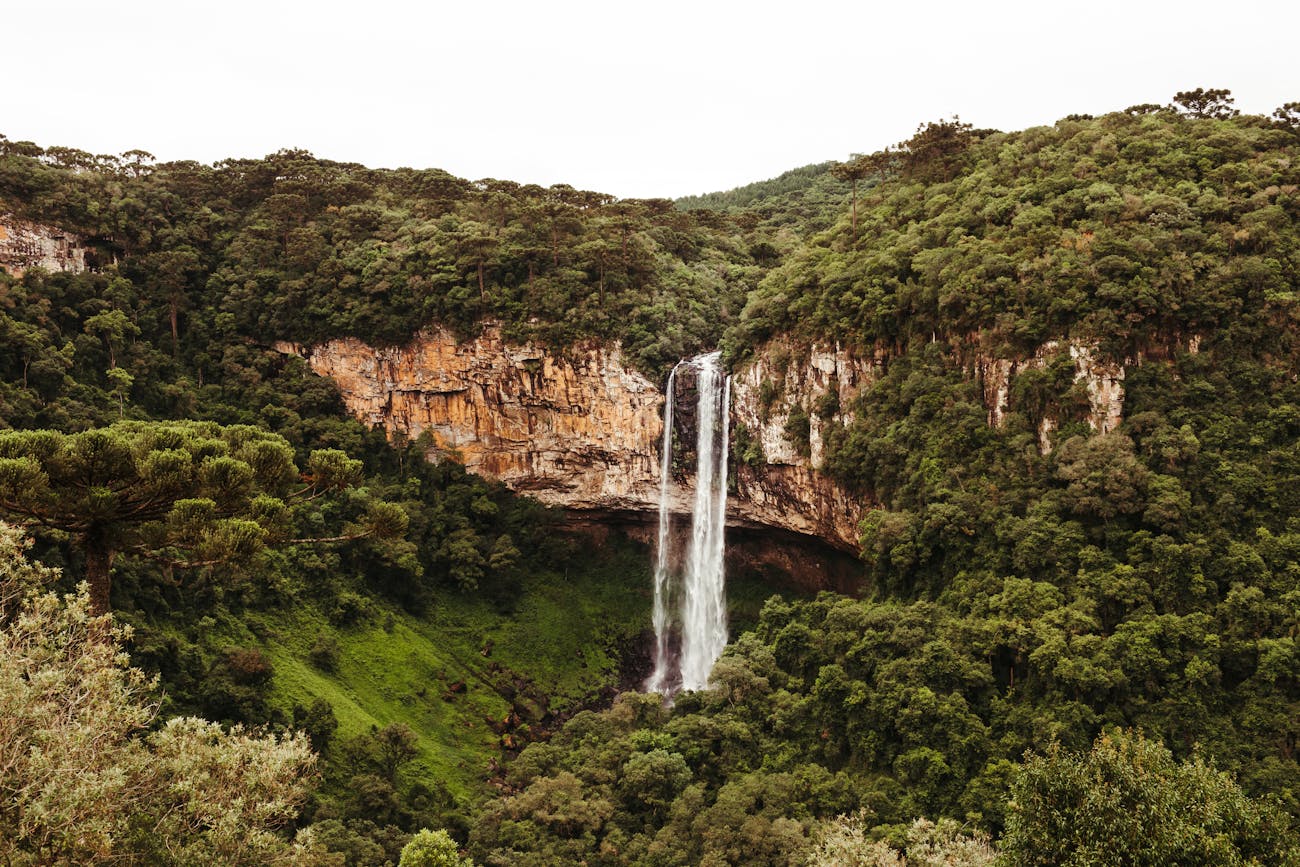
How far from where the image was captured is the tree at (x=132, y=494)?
1289 centimetres

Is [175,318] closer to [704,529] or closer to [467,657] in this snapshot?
[467,657]

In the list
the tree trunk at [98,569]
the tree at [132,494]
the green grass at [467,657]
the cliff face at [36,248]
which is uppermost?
the cliff face at [36,248]

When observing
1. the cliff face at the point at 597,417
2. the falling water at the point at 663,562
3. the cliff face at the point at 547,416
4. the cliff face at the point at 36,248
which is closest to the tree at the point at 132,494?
the cliff face at the point at 597,417

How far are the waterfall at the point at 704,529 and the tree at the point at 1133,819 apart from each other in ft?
70.9

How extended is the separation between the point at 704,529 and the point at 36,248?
2659 centimetres

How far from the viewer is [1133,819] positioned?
10633 millimetres

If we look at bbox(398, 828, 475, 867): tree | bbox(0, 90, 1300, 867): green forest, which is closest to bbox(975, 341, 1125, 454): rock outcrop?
bbox(0, 90, 1300, 867): green forest

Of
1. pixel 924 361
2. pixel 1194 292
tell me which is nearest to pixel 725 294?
pixel 924 361

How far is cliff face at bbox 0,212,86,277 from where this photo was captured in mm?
33250

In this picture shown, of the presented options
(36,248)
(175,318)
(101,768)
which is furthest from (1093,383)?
(36,248)

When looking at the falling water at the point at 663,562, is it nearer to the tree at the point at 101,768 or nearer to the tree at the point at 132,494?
the tree at the point at 132,494

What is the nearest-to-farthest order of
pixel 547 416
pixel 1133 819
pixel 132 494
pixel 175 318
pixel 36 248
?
pixel 1133 819 < pixel 132 494 < pixel 36 248 < pixel 547 416 < pixel 175 318

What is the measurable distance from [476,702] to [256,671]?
27.2ft

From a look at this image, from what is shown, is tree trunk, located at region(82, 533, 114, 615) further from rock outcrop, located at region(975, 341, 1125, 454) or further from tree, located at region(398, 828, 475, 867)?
rock outcrop, located at region(975, 341, 1125, 454)
